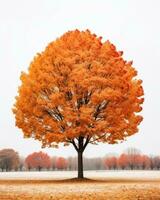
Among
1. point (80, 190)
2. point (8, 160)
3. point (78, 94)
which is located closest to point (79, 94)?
point (78, 94)

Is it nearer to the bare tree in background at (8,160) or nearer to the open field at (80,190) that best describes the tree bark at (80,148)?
the open field at (80,190)

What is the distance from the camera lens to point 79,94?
4619 centimetres

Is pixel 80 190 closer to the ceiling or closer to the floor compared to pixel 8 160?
closer to the floor

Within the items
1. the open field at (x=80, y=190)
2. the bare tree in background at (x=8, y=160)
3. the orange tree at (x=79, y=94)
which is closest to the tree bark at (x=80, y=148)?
the orange tree at (x=79, y=94)

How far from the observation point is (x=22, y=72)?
49.1 metres

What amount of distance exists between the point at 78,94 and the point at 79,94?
0.10 metres

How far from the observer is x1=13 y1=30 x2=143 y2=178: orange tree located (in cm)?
4516

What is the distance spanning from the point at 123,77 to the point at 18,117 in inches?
439

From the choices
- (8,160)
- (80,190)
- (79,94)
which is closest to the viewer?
(80,190)

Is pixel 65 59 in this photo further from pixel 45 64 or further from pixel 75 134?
pixel 75 134

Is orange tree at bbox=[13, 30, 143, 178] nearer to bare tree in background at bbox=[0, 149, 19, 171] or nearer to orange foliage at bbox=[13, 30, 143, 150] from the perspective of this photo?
orange foliage at bbox=[13, 30, 143, 150]

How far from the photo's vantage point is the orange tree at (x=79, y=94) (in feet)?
148

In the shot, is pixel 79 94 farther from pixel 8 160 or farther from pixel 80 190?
pixel 8 160

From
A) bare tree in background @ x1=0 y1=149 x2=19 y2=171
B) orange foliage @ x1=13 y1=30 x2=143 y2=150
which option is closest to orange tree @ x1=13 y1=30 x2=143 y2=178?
orange foliage @ x1=13 y1=30 x2=143 y2=150
